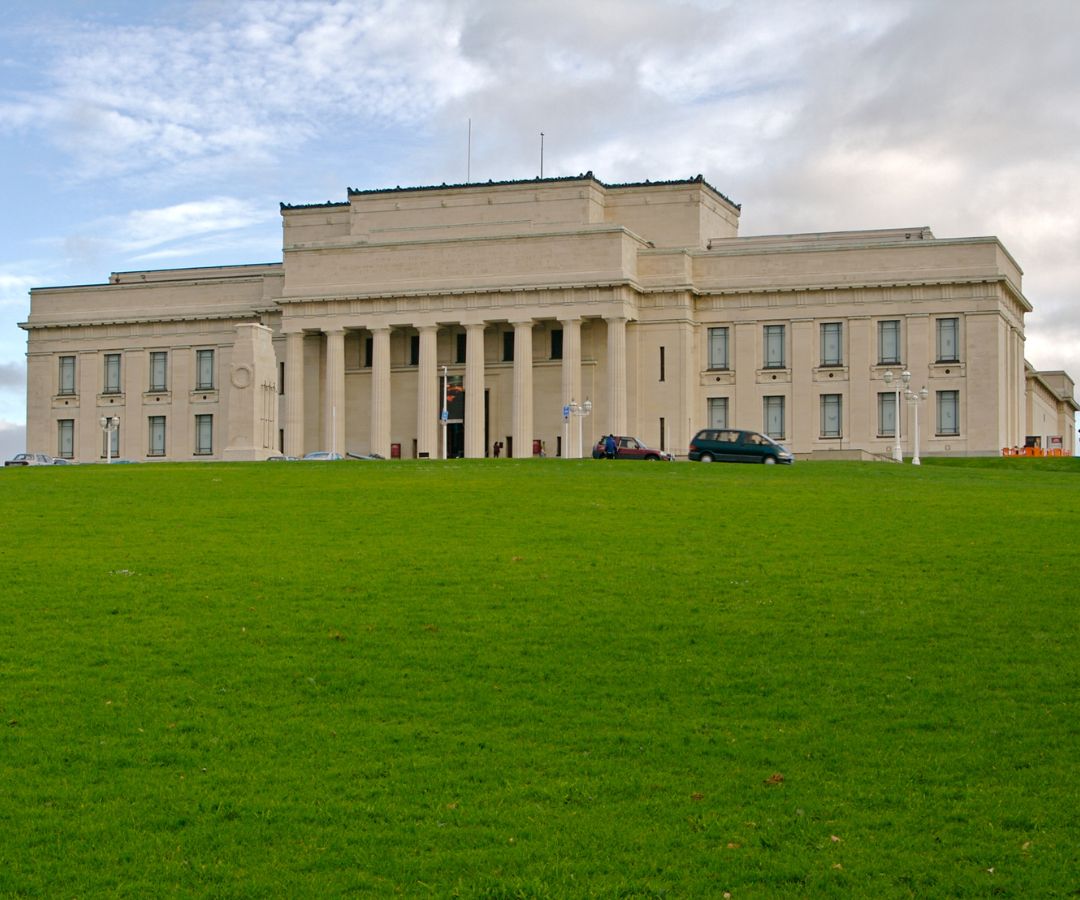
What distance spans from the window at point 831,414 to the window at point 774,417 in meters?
2.29

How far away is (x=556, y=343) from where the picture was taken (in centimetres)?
9275

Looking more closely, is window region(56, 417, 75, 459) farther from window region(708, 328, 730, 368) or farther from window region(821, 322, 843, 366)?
window region(821, 322, 843, 366)

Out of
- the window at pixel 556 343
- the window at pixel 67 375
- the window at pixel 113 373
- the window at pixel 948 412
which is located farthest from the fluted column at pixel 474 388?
the window at pixel 67 375

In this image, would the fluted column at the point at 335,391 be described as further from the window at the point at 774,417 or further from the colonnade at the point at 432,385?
the window at the point at 774,417

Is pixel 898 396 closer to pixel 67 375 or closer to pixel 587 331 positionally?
pixel 587 331

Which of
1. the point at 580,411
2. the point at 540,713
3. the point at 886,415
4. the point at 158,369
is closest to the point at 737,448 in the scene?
the point at 580,411

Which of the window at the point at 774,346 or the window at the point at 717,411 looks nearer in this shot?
the window at the point at 774,346

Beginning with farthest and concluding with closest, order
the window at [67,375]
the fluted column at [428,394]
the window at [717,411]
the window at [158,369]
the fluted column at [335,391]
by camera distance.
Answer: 1. the window at [67,375]
2. the window at [158,369]
3. the fluted column at [335,391]
4. the fluted column at [428,394]
5. the window at [717,411]

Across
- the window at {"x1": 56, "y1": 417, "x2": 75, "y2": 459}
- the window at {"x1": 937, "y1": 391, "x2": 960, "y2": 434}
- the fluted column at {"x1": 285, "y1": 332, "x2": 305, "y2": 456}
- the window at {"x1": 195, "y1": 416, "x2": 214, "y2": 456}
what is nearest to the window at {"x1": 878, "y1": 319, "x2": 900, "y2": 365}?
the window at {"x1": 937, "y1": 391, "x2": 960, "y2": 434}

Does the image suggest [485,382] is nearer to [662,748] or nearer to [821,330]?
[821,330]

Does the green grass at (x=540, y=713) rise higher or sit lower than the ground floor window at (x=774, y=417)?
lower

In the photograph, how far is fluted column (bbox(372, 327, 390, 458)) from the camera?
91.4 m

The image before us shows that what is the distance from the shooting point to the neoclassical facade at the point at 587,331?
86.8 metres

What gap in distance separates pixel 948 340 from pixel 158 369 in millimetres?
48572
